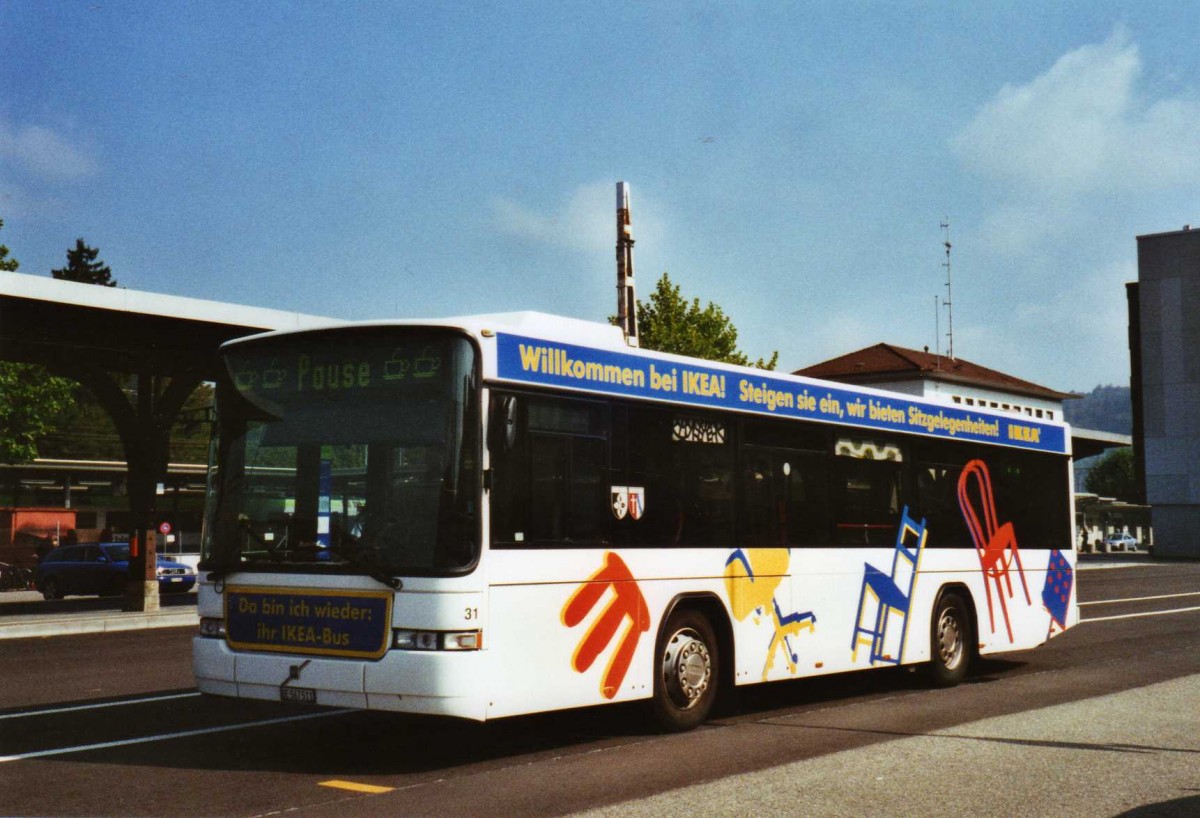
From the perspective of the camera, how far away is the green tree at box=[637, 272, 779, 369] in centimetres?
6066

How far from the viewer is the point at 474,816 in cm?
675

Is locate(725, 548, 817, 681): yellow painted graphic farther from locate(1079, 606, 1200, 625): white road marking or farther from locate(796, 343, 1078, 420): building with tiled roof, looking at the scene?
locate(796, 343, 1078, 420): building with tiled roof

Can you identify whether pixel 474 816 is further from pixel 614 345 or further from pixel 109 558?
pixel 109 558

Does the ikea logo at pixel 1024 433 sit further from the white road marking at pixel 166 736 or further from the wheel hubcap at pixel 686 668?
the white road marking at pixel 166 736

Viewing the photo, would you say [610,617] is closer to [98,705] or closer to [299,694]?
[299,694]

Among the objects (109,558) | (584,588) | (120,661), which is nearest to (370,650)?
(584,588)

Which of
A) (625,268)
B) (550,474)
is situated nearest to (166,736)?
(550,474)

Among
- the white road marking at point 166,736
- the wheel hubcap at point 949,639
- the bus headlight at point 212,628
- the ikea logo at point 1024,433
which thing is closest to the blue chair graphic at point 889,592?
the wheel hubcap at point 949,639

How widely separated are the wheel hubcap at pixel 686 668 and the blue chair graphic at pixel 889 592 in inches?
88.8

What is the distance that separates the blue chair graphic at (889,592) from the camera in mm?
11789

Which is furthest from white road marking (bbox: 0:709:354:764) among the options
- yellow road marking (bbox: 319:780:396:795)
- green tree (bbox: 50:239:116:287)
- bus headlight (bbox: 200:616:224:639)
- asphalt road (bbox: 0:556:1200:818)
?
green tree (bbox: 50:239:116:287)

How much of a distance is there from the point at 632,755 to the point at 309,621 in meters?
2.28

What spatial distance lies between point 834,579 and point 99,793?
20.8 feet

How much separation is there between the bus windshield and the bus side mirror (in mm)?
117
